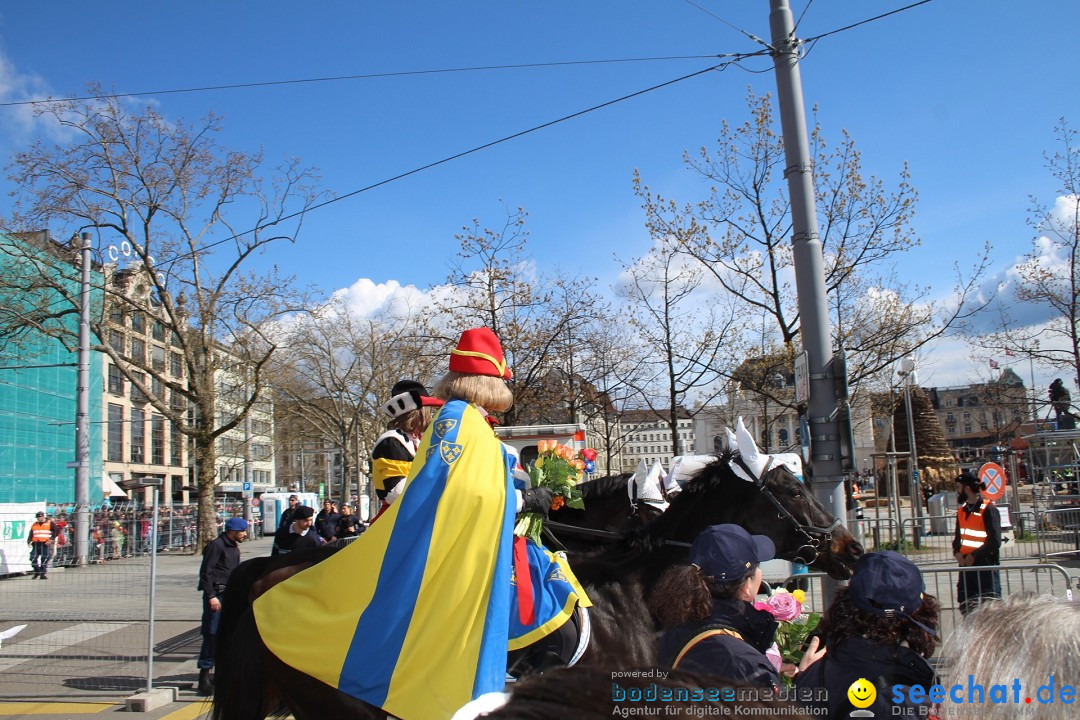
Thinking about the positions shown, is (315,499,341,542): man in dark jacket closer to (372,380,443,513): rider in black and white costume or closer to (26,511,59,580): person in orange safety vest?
(26,511,59,580): person in orange safety vest

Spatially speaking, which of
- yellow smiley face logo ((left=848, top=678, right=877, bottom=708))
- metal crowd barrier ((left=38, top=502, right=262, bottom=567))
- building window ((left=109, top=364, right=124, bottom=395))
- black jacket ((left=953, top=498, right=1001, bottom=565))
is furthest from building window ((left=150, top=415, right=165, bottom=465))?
yellow smiley face logo ((left=848, top=678, right=877, bottom=708))

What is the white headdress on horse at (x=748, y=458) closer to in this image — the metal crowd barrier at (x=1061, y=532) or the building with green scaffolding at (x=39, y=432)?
the metal crowd barrier at (x=1061, y=532)

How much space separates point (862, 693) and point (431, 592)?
162cm

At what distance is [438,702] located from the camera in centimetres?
309

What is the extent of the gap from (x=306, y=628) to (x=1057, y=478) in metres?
24.1

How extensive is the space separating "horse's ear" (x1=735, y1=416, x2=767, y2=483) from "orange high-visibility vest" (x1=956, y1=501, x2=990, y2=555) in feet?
18.5

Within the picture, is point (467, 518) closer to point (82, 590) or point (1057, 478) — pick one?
point (82, 590)

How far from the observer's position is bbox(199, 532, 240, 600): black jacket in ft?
29.8

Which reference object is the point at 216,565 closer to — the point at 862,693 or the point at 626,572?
the point at 626,572

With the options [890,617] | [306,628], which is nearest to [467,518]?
[306,628]

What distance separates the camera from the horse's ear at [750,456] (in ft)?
17.0

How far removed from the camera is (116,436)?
5872 cm

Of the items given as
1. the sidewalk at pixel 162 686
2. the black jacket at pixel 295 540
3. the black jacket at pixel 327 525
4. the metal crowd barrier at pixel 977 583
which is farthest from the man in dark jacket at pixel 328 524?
the metal crowd barrier at pixel 977 583

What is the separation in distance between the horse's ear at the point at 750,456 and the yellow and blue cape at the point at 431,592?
2.25 m
